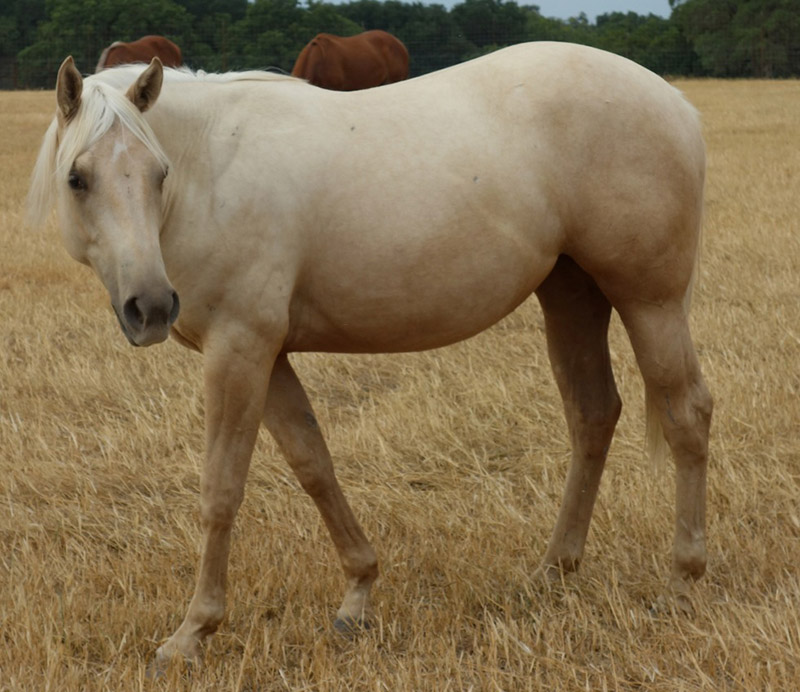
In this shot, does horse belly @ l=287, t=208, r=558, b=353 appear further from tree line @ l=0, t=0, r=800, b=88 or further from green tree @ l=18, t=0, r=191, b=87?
green tree @ l=18, t=0, r=191, b=87

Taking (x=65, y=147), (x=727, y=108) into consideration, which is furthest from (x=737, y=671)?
(x=727, y=108)

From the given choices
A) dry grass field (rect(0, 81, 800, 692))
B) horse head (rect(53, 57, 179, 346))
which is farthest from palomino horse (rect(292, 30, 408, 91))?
horse head (rect(53, 57, 179, 346))

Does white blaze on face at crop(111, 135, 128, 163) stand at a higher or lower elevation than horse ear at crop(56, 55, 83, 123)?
Answer: lower

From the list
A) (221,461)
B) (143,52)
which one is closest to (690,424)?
(221,461)

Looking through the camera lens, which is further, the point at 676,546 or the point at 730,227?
the point at 730,227

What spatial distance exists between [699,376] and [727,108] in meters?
20.9

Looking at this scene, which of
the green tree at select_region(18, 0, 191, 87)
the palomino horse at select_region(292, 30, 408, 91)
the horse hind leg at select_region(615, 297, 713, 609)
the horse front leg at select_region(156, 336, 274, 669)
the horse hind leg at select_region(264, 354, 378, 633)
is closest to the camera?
the horse front leg at select_region(156, 336, 274, 669)

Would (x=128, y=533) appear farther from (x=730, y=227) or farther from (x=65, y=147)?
(x=730, y=227)

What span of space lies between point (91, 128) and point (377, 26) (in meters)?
45.3

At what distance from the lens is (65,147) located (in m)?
2.55

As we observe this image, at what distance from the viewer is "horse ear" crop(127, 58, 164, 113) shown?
2.59 meters

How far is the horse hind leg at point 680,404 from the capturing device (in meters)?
3.23

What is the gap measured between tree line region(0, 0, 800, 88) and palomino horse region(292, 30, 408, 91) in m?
20.1

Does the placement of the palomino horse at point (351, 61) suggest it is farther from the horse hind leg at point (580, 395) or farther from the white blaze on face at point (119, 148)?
the white blaze on face at point (119, 148)
